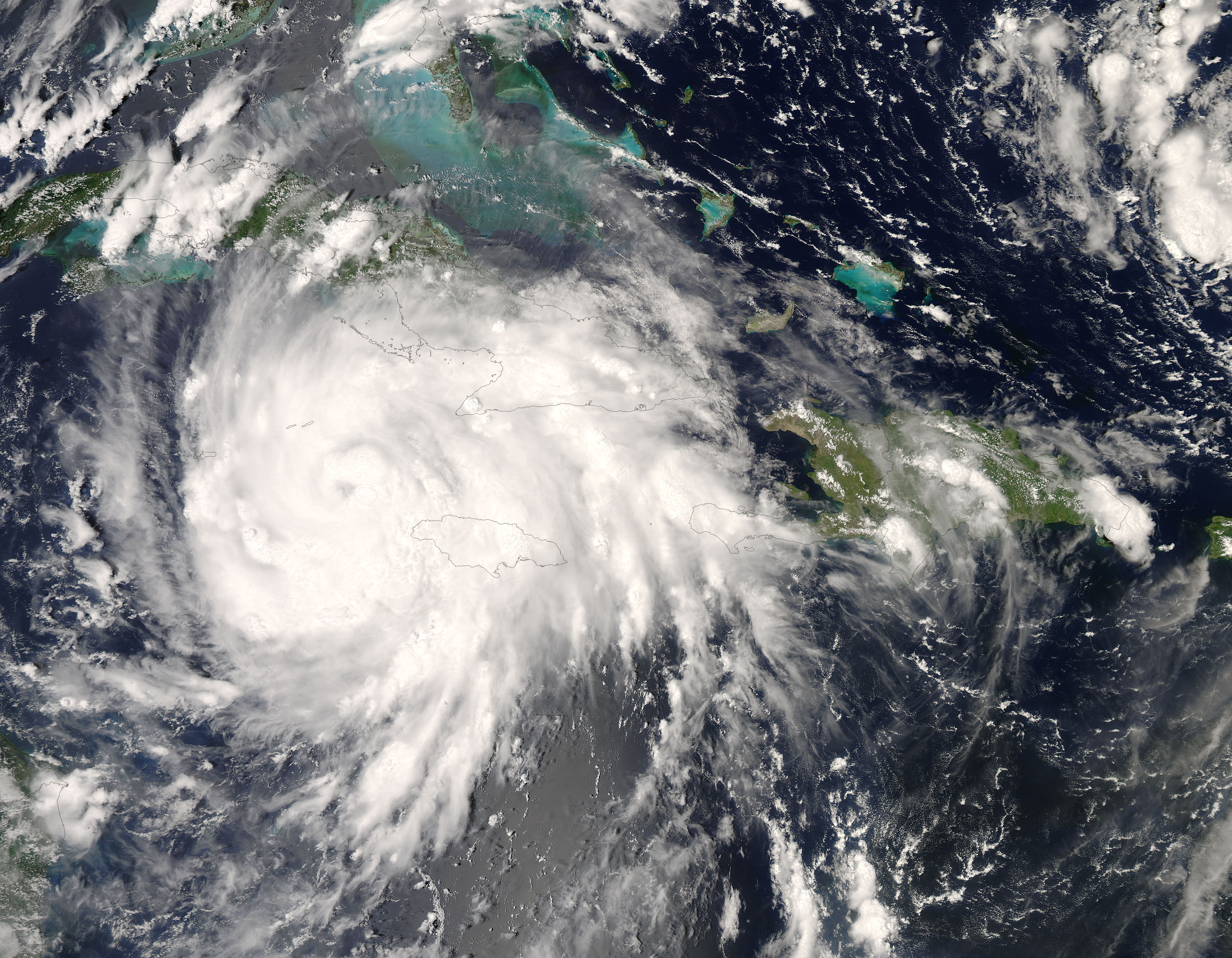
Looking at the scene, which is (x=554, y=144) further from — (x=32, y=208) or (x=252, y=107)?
(x=32, y=208)

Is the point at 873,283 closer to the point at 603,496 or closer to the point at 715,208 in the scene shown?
the point at 715,208

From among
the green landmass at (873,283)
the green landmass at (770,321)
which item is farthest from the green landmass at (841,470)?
the green landmass at (873,283)

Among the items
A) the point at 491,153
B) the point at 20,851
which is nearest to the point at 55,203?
the point at 491,153

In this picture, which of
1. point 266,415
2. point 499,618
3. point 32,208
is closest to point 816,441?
point 499,618

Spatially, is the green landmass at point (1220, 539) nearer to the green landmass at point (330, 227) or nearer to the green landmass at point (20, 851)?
the green landmass at point (330, 227)

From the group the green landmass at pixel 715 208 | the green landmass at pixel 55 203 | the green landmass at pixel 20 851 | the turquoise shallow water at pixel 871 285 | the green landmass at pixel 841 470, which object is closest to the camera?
the green landmass at pixel 20 851

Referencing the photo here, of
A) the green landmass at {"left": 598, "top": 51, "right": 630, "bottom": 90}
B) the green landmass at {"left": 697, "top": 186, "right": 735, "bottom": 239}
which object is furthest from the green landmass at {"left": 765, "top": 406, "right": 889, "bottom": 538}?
the green landmass at {"left": 598, "top": 51, "right": 630, "bottom": 90}

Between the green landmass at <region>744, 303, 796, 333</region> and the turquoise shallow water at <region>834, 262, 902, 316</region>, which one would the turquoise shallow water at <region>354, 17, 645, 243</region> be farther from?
the turquoise shallow water at <region>834, 262, 902, 316</region>
